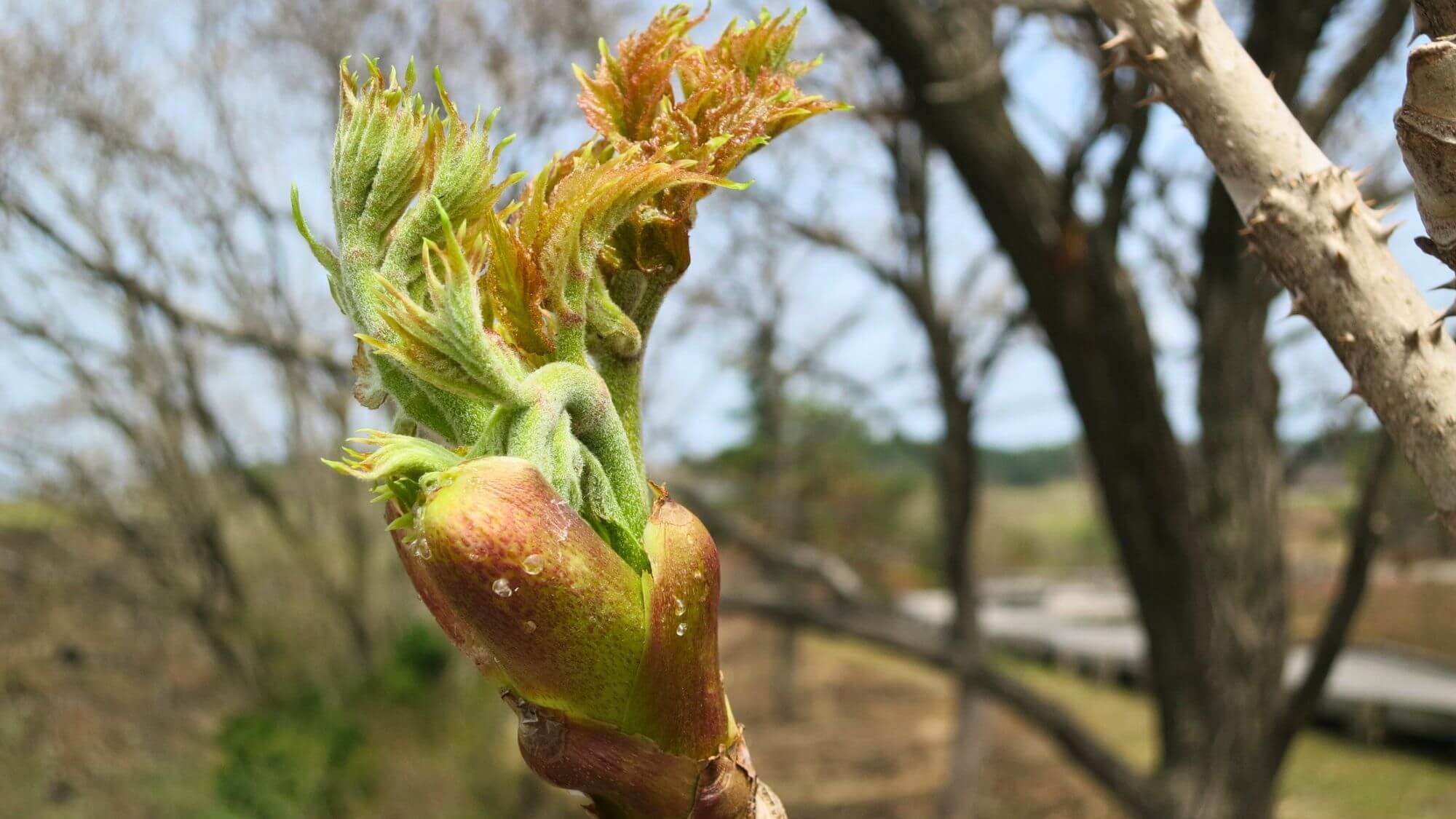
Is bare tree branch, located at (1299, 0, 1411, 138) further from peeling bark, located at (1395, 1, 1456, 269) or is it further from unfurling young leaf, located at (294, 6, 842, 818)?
unfurling young leaf, located at (294, 6, 842, 818)

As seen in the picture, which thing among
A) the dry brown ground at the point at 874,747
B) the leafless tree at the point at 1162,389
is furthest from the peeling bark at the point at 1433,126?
the dry brown ground at the point at 874,747

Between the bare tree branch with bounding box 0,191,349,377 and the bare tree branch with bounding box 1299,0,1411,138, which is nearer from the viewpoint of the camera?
the bare tree branch with bounding box 1299,0,1411,138

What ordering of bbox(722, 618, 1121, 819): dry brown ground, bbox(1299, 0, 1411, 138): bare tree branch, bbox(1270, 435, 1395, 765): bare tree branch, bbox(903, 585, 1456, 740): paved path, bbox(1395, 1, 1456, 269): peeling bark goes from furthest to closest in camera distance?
bbox(903, 585, 1456, 740): paved path, bbox(722, 618, 1121, 819): dry brown ground, bbox(1270, 435, 1395, 765): bare tree branch, bbox(1299, 0, 1411, 138): bare tree branch, bbox(1395, 1, 1456, 269): peeling bark

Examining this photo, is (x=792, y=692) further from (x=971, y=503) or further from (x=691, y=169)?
(x=691, y=169)

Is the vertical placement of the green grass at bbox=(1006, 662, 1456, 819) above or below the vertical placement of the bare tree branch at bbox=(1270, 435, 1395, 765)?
below

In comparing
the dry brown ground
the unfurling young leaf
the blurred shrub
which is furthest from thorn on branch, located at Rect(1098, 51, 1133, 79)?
the dry brown ground

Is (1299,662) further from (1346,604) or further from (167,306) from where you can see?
(167,306)

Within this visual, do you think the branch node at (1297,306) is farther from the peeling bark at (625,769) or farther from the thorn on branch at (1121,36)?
the peeling bark at (625,769)

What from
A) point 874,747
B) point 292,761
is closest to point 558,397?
point 292,761
